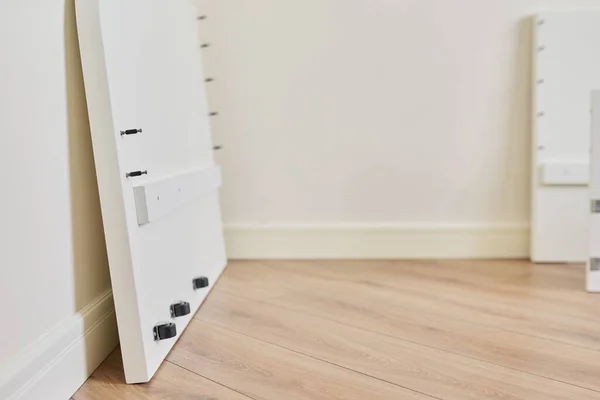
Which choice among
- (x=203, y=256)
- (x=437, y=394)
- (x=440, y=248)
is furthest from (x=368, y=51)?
(x=437, y=394)

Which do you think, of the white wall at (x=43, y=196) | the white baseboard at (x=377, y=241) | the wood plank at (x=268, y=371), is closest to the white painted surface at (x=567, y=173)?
the white baseboard at (x=377, y=241)

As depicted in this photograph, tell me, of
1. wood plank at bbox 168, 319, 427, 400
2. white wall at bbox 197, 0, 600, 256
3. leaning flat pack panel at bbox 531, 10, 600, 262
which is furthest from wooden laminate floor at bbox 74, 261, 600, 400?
white wall at bbox 197, 0, 600, 256

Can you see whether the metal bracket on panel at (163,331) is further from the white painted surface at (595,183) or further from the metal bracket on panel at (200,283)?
the white painted surface at (595,183)

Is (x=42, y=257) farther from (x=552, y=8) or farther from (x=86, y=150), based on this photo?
(x=552, y=8)

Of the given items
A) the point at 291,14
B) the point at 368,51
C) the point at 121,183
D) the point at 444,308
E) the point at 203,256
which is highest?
the point at 291,14

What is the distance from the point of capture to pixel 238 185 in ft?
5.59

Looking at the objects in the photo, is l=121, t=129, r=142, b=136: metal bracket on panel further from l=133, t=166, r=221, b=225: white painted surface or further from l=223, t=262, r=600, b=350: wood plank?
l=223, t=262, r=600, b=350: wood plank

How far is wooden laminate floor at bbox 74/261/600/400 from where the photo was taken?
0.88m

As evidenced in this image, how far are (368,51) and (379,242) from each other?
61 centimetres

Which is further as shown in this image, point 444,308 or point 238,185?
point 238,185

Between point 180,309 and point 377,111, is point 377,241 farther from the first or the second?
point 180,309

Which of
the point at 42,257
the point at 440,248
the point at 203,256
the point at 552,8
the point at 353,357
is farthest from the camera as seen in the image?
the point at 440,248

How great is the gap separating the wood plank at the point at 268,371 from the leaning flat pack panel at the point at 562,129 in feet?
3.09

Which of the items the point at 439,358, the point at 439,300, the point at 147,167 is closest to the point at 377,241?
the point at 439,300
